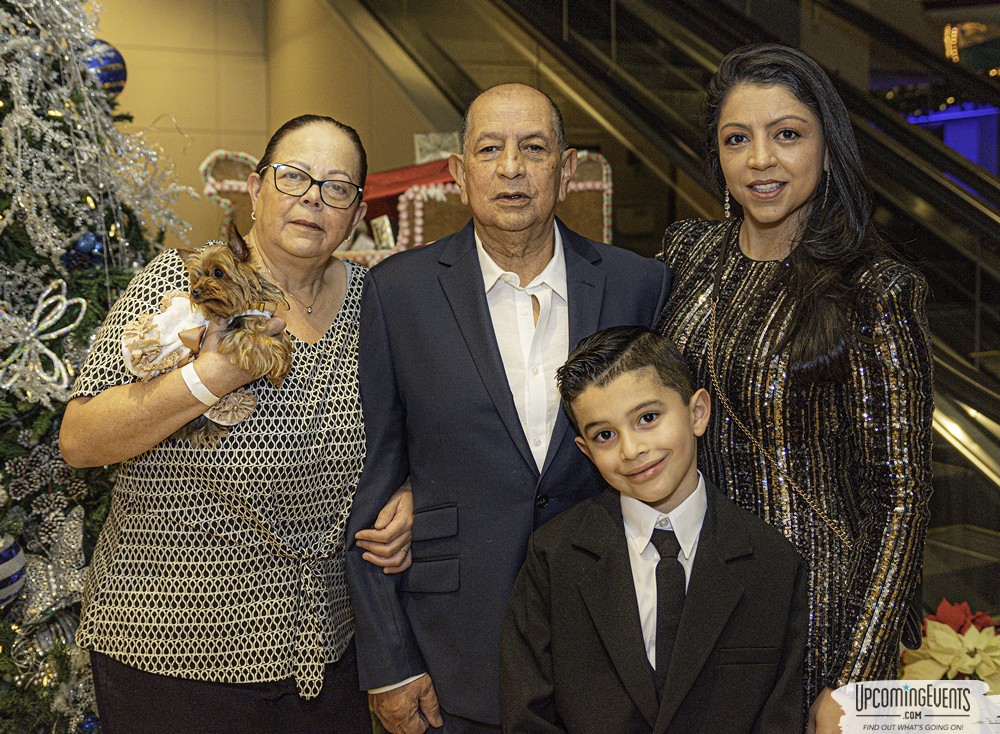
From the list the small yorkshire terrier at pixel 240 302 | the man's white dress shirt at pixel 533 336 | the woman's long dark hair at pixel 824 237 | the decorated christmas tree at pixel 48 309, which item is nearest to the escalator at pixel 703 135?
the woman's long dark hair at pixel 824 237

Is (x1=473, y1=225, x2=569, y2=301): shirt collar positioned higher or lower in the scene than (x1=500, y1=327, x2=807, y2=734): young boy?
higher

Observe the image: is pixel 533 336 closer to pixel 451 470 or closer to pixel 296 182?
pixel 451 470

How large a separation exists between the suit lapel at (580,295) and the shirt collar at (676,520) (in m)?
0.26

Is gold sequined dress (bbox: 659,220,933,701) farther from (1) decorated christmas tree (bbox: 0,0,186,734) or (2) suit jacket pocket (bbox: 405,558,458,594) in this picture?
(1) decorated christmas tree (bbox: 0,0,186,734)

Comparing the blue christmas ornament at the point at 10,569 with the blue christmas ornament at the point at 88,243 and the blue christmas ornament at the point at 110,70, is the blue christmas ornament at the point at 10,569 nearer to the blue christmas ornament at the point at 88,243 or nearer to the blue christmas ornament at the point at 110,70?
the blue christmas ornament at the point at 88,243

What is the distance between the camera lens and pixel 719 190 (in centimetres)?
233

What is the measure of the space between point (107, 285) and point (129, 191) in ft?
1.25

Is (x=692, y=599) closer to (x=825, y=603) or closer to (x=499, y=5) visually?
(x=825, y=603)

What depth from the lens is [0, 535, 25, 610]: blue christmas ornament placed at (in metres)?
2.71

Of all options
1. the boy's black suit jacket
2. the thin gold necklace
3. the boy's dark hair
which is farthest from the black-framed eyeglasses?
the boy's black suit jacket

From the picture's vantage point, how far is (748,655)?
1787mm

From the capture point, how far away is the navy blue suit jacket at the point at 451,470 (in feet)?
6.75

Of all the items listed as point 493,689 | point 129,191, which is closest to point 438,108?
point 129,191

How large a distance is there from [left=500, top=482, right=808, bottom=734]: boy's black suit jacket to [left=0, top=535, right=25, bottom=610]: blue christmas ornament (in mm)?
1644
